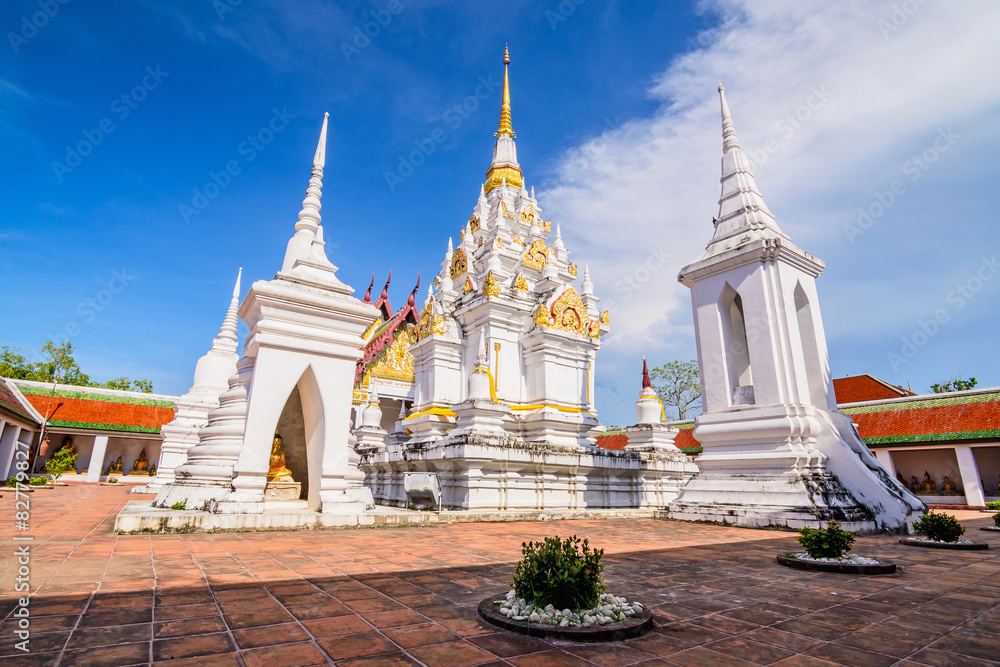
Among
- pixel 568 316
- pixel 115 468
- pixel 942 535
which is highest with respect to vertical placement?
pixel 568 316

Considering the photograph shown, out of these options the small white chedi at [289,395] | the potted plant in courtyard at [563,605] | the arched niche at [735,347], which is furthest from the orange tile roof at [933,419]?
the potted plant in courtyard at [563,605]

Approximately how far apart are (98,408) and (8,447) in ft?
17.1

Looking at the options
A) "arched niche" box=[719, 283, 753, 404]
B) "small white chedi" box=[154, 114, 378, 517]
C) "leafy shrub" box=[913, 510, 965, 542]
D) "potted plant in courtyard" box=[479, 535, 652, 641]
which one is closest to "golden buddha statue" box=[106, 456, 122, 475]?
"small white chedi" box=[154, 114, 378, 517]

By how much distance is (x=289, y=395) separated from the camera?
7234 millimetres

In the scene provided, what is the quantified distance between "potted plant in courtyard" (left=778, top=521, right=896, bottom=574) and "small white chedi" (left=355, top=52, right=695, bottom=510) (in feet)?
20.5

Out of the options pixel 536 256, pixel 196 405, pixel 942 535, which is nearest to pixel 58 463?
pixel 196 405

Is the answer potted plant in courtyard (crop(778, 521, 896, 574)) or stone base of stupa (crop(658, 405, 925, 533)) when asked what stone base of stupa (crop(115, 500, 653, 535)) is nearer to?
stone base of stupa (crop(658, 405, 925, 533))

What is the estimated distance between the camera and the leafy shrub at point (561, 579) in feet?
9.25

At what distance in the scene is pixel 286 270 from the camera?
304 inches

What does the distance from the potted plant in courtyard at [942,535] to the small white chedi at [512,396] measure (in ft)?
20.5

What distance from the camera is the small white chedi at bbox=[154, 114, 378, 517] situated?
6742mm

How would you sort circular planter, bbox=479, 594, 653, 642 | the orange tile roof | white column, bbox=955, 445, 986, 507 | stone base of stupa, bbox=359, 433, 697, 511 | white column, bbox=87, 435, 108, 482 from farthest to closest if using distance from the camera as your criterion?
1. white column, bbox=87, 435, 108, 482
2. white column, bbox=955, 445, 986, 507
3. the orange tile roof
4. stone base of stupa, bbox=359, 433, 697, 511
5. circular planter, bbox=479, 594, 653, 642

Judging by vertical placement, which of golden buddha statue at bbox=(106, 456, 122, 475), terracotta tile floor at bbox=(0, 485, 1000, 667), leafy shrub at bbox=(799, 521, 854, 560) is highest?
golden buddha statue at bbox=(106, 456, 122, 475)

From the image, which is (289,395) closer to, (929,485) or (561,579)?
(561,579)
